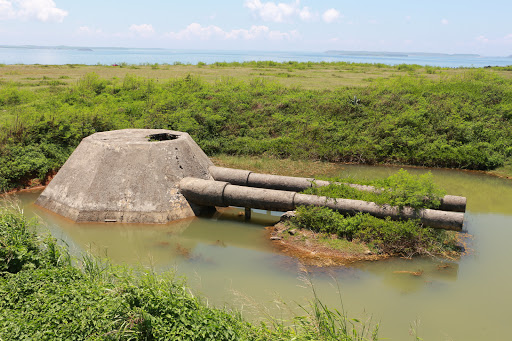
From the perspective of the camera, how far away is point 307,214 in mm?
11391

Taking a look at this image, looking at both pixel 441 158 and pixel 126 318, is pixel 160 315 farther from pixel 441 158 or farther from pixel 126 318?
pixel 441 158

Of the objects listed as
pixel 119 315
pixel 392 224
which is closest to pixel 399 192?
pixel 392 224

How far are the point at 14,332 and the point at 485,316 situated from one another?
25.7 ft

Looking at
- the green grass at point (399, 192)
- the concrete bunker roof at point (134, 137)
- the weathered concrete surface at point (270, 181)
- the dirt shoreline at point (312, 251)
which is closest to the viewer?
the dirt shoreline at point (312, 251)

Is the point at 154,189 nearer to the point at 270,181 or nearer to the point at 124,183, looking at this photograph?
the point at 124,183

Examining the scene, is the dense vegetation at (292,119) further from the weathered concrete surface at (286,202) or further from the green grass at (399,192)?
the green grass at (399,192)

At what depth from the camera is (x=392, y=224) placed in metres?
10.7

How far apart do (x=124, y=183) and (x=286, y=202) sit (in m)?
4.74

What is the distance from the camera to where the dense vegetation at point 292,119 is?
18156 mm

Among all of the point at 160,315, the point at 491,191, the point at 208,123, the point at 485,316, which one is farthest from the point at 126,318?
the point at 208,123

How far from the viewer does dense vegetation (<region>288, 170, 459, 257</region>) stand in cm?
1048

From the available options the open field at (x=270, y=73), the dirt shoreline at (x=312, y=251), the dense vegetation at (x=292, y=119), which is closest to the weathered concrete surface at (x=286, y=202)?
the dirt shoreline at (x=312, y=251)

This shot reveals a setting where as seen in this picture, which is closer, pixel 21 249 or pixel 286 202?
pixel 21 249

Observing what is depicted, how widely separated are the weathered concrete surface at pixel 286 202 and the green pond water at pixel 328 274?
759mm
